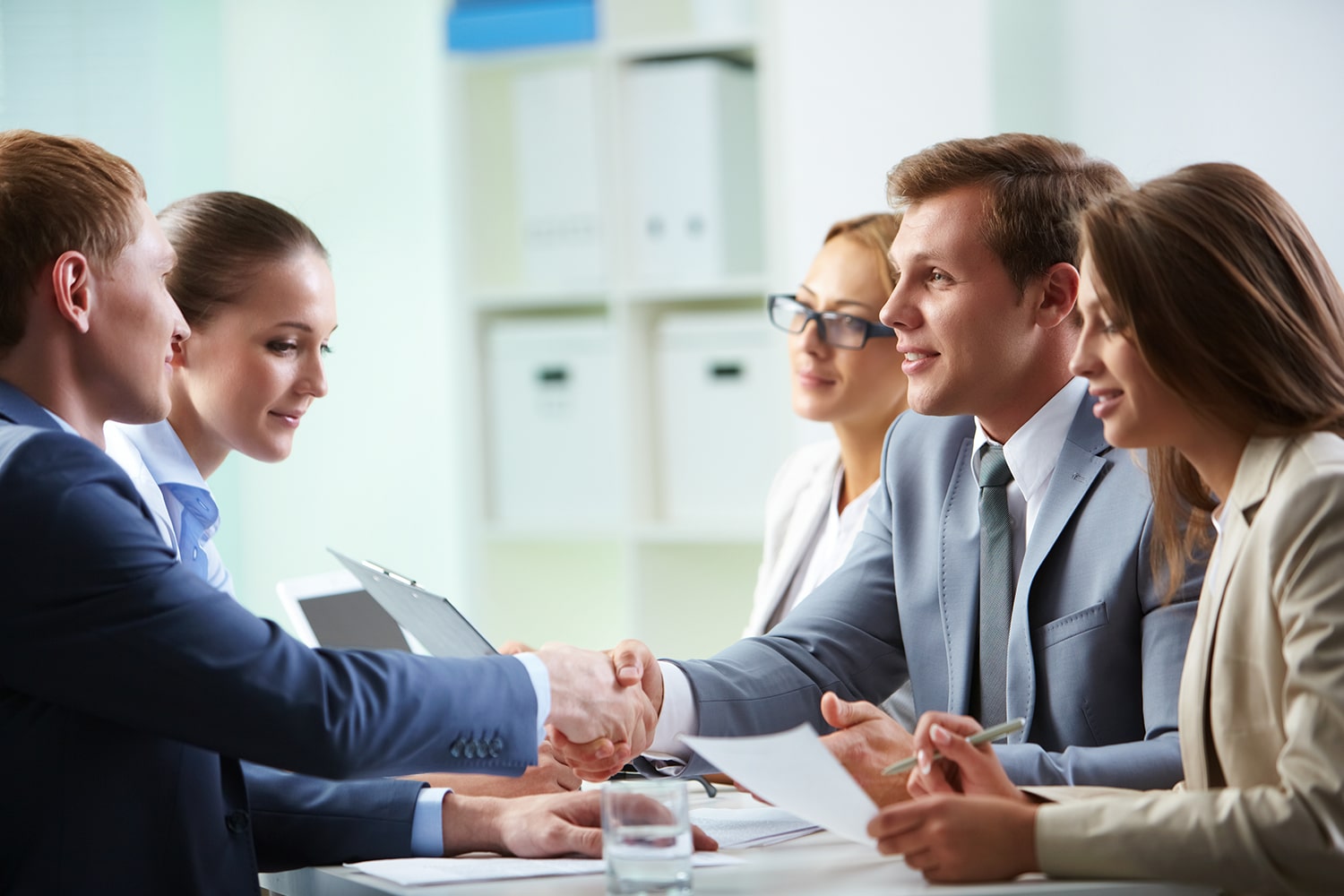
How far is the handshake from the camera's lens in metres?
1.54

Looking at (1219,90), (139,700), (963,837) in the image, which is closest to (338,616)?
(139,700)

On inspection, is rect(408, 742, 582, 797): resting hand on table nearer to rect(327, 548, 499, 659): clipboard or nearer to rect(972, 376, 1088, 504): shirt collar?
rect(327, 548, 499, 659): clipboard

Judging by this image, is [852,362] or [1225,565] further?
[852,362]

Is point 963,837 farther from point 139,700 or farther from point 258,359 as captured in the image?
point 258,359

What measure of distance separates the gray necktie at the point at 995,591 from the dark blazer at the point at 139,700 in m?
0.66

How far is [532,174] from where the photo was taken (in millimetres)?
3496

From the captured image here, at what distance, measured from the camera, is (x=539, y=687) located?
4.67 ft

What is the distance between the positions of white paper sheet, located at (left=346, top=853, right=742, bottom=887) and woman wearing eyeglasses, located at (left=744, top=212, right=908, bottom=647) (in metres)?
1.08

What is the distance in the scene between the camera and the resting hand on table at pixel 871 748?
1529 millimetres

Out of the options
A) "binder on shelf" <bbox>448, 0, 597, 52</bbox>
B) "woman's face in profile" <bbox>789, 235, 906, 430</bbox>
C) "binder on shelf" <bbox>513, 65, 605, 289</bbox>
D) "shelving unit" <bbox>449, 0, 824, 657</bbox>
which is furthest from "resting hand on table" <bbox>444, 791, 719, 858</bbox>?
"binder on shelf" <bbox>448, 0, 597, 52</bbox>

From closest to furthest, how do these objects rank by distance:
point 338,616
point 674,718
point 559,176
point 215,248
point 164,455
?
point 674,718 → point 164,455 → point 215,248 → point 338,616 → point 559,176

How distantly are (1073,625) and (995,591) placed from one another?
0.14 meters

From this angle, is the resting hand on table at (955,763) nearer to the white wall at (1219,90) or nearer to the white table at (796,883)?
the white table at (796,883)

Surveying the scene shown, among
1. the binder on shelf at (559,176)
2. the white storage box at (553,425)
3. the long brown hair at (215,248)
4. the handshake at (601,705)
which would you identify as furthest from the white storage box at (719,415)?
the handshake at (601,705)
